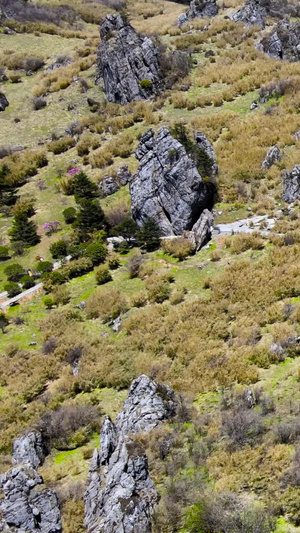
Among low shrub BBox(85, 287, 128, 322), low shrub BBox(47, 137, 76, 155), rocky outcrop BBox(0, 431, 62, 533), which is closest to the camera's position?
rocky outcrop BBox(0, 431, 62, 533)

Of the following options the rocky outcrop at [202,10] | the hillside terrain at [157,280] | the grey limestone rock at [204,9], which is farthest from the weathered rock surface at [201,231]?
the grey limestone rock at [204,9]

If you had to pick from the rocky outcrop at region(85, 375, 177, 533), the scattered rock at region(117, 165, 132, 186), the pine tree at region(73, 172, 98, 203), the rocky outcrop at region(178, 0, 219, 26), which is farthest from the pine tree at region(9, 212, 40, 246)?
the rocky outcrop at region(178, 0, 219, 26)

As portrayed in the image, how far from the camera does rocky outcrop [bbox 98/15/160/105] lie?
43938mm

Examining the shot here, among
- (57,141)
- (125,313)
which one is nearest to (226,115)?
(57,141)

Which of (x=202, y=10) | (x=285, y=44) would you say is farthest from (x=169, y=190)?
(x=202, y=10)

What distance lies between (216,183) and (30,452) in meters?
21.0

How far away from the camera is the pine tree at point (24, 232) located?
29.5 metres

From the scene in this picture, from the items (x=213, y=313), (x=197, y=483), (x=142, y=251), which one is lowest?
(x=142, y=251)

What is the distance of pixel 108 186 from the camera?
32.4 m

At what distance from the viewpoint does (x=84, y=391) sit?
16.2 metres

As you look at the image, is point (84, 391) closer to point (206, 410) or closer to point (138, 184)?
point (206, 410)

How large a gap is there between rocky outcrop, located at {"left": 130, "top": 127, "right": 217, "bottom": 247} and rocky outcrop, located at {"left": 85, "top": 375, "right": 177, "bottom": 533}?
14922 mm

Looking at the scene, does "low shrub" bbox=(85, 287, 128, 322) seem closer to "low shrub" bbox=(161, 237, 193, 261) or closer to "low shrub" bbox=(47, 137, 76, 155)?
"low shrub" bbox=(161, 237, 193, 261)

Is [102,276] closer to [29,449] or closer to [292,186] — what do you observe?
[29,449]
